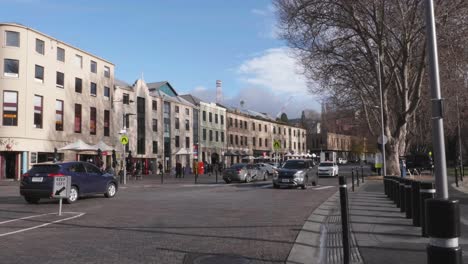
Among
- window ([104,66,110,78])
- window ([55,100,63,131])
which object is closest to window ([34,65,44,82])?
window ([55,100,63,131])

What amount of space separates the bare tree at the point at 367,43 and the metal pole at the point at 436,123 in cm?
2432

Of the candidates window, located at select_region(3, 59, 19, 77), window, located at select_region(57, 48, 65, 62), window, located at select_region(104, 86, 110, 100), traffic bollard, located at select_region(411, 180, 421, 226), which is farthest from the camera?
window, located at select_region(104, 86, 110, 100)

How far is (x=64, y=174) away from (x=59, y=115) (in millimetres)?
29159

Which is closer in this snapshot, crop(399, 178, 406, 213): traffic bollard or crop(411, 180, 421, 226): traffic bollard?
crop(411, 180, 421, 226): traffic bollard

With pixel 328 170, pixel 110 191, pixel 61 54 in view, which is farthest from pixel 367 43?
pixel 61 54

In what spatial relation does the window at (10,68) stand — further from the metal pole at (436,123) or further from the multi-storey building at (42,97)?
the metal pole at (436,123)

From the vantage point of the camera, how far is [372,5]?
30.3m

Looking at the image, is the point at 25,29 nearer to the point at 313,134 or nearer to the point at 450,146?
the point at 450,146

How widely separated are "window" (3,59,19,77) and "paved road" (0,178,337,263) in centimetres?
2709

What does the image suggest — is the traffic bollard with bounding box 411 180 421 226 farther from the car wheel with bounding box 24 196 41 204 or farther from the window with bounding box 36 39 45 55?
the window with bounding box 36 39 45 55

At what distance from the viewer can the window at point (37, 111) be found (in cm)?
4066

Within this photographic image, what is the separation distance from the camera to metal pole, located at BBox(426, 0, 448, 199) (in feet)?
18.0

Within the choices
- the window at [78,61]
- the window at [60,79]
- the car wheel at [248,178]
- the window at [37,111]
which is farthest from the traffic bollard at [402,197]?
the window at [78,61]

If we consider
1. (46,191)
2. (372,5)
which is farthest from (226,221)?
(372,5)
